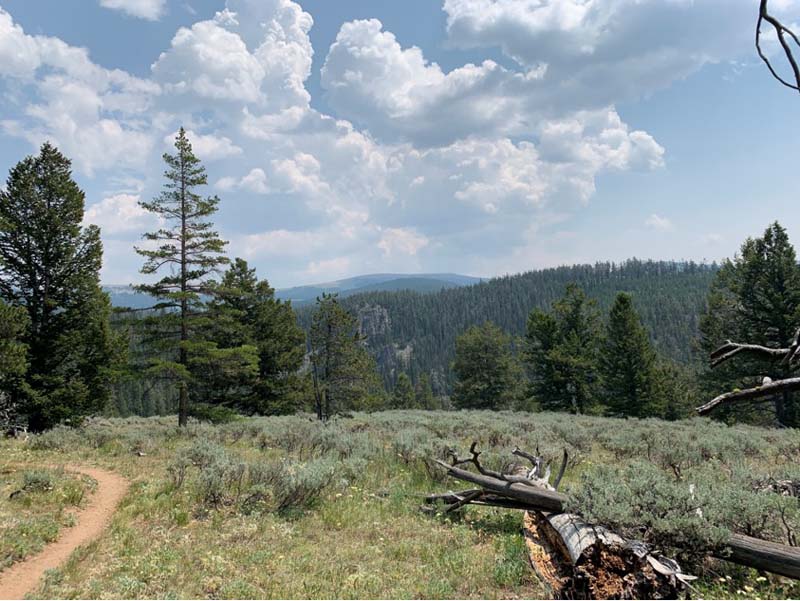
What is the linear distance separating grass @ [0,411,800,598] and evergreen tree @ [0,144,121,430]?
3937mm

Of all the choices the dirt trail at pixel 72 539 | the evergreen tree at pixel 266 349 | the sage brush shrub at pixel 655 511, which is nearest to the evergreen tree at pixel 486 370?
the evergreen tree at pixel 266 349

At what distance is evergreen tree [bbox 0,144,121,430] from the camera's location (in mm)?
17266

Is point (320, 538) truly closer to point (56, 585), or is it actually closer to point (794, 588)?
point (56, 585)

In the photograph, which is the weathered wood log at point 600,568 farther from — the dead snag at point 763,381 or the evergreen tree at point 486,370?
the evergreen tree at point 486,370

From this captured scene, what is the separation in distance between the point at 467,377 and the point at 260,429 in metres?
30.9

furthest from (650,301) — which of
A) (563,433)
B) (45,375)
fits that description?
(45,375)

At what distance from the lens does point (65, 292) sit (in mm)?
18391

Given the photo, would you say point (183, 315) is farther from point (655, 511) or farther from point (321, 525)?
point (655, 511)

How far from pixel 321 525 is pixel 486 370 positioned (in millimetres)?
38036

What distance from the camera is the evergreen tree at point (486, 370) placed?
44.1 m

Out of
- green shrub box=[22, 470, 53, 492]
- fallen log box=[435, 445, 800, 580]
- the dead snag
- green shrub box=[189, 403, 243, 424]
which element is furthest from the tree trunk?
the dead snag

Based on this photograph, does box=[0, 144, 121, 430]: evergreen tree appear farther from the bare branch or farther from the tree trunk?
the bare branch

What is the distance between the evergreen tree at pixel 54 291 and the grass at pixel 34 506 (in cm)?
797

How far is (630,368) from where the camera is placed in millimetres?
32812
